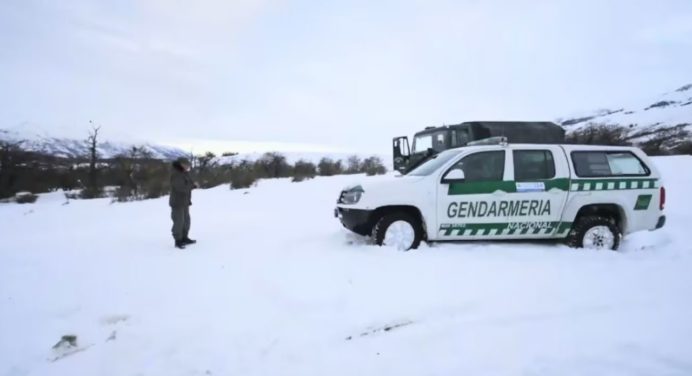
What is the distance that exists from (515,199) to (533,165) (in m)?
0.63

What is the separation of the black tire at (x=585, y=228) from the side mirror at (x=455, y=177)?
6.17ft

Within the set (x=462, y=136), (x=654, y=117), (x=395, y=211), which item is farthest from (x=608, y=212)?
(x=654, y=117)

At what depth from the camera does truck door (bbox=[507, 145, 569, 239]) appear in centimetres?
547

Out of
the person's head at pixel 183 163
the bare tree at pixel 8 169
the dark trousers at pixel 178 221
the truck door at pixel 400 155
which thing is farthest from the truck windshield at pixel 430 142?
the bare tree at pixel 8 169

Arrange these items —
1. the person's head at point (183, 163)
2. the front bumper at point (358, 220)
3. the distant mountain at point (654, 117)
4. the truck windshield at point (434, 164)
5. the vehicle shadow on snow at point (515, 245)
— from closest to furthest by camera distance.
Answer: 1. the vehicle shadow on snow at point (515, 245)
2. the front bumper at point (358, 220)
3. the truck windshield at point (434, 164)
4. the person's head at point (183, 163)
5. the distant mountain at point (654, 117)

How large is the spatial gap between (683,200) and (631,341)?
8861 mm

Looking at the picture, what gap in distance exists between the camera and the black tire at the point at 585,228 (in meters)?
5.55

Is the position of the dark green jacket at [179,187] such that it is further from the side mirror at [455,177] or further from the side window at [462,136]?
the side window at [462,136]

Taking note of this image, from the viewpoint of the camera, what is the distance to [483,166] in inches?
221

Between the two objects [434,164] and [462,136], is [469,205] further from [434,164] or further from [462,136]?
[462,136]

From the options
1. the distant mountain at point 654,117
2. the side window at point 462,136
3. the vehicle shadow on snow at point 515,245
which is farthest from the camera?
the distant mountain at point 654,117

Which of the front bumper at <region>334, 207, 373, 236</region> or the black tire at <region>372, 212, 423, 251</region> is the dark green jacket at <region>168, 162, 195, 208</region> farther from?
the black tire at <region>372, 212, 423, 251</region>

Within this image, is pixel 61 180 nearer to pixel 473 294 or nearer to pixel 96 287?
pixel 96 287

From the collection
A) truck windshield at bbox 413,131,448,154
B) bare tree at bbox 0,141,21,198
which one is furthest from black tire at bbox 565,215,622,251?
bare tree at bbox 0,141,21,198
